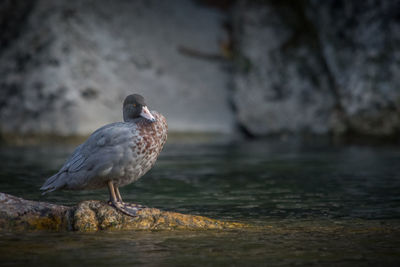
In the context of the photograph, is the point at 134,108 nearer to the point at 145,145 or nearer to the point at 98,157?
the point at 145,145

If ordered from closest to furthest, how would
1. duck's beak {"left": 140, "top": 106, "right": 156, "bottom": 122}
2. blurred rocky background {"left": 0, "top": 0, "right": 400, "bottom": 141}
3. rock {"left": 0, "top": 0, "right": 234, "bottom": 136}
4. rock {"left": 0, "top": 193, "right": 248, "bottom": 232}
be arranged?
rock {"left": 0, "top": 193, "right": 248, "bottom": 232} → duck's beak {"left": 140, "top": 106, "right": 156, "bottom": 122} → blurred rocky background {"left": 0, "top": 0, "right": 400, "bottom": 141} → rock {"left": 0, "top": 0, "right": 234, "bottom": 136}

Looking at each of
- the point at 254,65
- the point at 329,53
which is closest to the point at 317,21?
the point at 329,53

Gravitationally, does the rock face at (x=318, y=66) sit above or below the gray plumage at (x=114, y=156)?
above

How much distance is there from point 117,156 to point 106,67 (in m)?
12.4

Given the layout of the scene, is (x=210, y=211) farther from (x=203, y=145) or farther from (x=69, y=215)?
(x=203, y=145)

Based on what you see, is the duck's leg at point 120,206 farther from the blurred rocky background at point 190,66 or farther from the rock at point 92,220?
the blurred rocky background at point 190,66

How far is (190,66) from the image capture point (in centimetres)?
1759

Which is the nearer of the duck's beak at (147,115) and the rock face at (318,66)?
the duck's beak at (147,115)

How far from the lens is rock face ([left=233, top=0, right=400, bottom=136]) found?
1288 cm

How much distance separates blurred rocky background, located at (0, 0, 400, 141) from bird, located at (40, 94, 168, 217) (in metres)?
9.35

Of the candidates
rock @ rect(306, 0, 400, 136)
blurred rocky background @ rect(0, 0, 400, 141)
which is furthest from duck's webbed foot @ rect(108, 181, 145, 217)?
blurred rocky background @ rect(0, 0, 400, 141)

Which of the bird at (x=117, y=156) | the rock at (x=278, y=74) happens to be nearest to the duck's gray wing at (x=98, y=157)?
the bird at (x=117, y=156)

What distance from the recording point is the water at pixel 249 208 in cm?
372

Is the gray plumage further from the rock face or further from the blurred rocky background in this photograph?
the blurred rocky background
